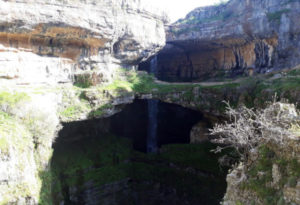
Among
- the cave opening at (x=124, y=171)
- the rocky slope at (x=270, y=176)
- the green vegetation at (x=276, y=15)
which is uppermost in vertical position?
the green vegetation at (x=276, y=15)

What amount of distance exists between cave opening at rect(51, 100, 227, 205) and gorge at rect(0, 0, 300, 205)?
0.08 m

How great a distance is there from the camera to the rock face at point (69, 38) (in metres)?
14.0

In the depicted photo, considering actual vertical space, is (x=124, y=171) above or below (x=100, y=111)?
below

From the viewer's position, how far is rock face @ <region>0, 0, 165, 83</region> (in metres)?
14.0

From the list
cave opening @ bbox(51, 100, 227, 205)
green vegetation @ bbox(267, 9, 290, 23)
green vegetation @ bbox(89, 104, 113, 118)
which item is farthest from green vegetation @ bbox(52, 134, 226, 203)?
green vegetation @ bbox(267, 9, 290, 23)

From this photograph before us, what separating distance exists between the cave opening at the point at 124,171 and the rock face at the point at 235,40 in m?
8.37

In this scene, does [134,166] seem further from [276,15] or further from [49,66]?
[276,15]

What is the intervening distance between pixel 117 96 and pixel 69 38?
17.9 feet

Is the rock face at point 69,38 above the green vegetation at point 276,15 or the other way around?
the other way around

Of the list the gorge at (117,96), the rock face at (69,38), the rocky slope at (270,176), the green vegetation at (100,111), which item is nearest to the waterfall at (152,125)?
the gorge at (117,96)

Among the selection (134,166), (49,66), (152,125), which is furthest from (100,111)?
(152,125)

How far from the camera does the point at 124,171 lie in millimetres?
17859

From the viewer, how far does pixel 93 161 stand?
54.8 feet

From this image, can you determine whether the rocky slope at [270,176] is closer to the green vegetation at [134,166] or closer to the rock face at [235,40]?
the green vegetation at [134,166]
